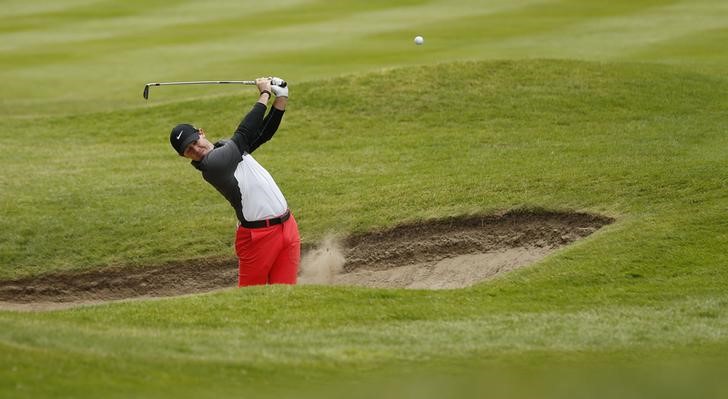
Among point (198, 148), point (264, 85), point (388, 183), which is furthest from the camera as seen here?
point (388, 183)

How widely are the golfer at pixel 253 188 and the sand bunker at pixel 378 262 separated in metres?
2.10

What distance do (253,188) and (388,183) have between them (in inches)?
199

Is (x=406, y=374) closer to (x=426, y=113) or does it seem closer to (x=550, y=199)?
(x=550, y=199)

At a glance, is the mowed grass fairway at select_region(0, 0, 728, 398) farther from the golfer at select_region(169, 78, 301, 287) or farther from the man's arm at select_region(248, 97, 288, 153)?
the man's arm at select_region(248, 97, 288, 153)

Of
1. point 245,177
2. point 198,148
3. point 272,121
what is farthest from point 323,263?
point 198,148

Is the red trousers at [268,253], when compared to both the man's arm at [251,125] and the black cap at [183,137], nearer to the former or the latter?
the man's arm at [251,125]

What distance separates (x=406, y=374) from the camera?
8438mm

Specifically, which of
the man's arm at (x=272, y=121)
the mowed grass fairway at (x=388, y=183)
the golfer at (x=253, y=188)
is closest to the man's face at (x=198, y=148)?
the golfer at (x=253, y=188)

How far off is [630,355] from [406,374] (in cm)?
185

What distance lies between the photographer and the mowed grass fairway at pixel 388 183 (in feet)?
28.3

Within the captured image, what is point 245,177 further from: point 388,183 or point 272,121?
point 388,183

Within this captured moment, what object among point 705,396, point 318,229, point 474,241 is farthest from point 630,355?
point 318,229

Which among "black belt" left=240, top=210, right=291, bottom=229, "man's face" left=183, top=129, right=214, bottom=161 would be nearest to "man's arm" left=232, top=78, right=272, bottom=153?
"man's face" left=183, top=129, right=214, bottom=161

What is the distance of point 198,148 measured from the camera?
38.3 feet
